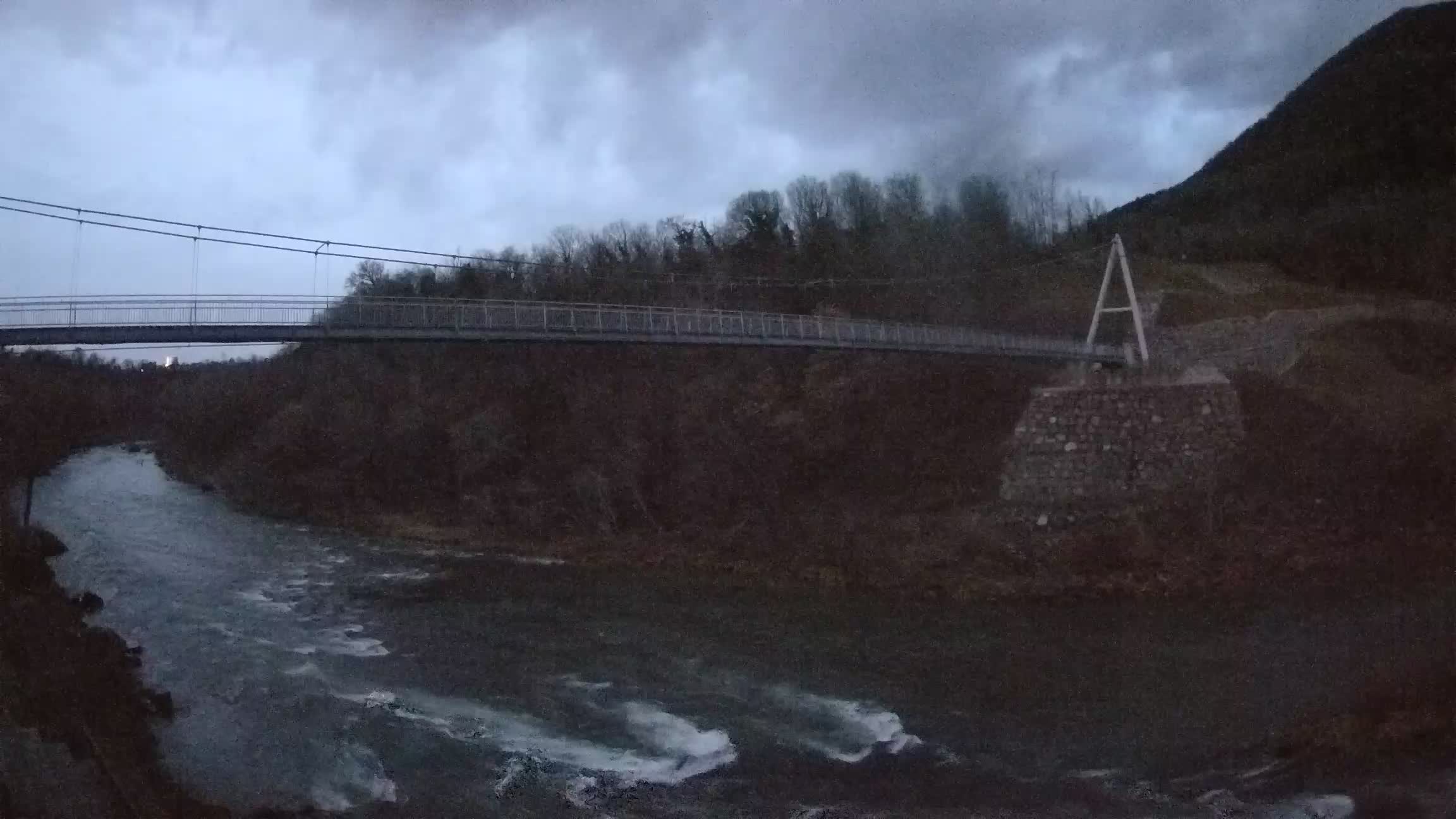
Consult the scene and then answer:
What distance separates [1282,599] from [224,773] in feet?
33.7

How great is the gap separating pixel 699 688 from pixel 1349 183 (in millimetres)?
14887

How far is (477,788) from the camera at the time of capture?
649 cm

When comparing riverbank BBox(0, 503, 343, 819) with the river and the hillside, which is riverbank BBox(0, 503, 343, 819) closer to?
the river

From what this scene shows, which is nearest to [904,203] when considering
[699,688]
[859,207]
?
[859,207]

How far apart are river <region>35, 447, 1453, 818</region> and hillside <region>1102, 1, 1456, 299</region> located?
5779mm

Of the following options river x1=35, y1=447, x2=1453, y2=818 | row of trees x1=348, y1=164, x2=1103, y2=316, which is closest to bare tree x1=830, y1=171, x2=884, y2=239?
row of trees x1=348, y1=164, x2=1103, y2=316

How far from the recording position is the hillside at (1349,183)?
10523 millimetres

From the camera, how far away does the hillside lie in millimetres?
10523

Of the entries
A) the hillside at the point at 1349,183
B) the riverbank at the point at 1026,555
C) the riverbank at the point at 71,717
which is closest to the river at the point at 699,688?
the riverbank at the point at 71,717

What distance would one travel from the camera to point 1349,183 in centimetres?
1673

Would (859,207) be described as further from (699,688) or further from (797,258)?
(699,688)

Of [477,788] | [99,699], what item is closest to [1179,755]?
[477,788]

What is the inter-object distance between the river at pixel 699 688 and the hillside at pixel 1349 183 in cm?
578

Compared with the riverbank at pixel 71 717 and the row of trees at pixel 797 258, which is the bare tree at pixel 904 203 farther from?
the riverbank at pixel 71 717
